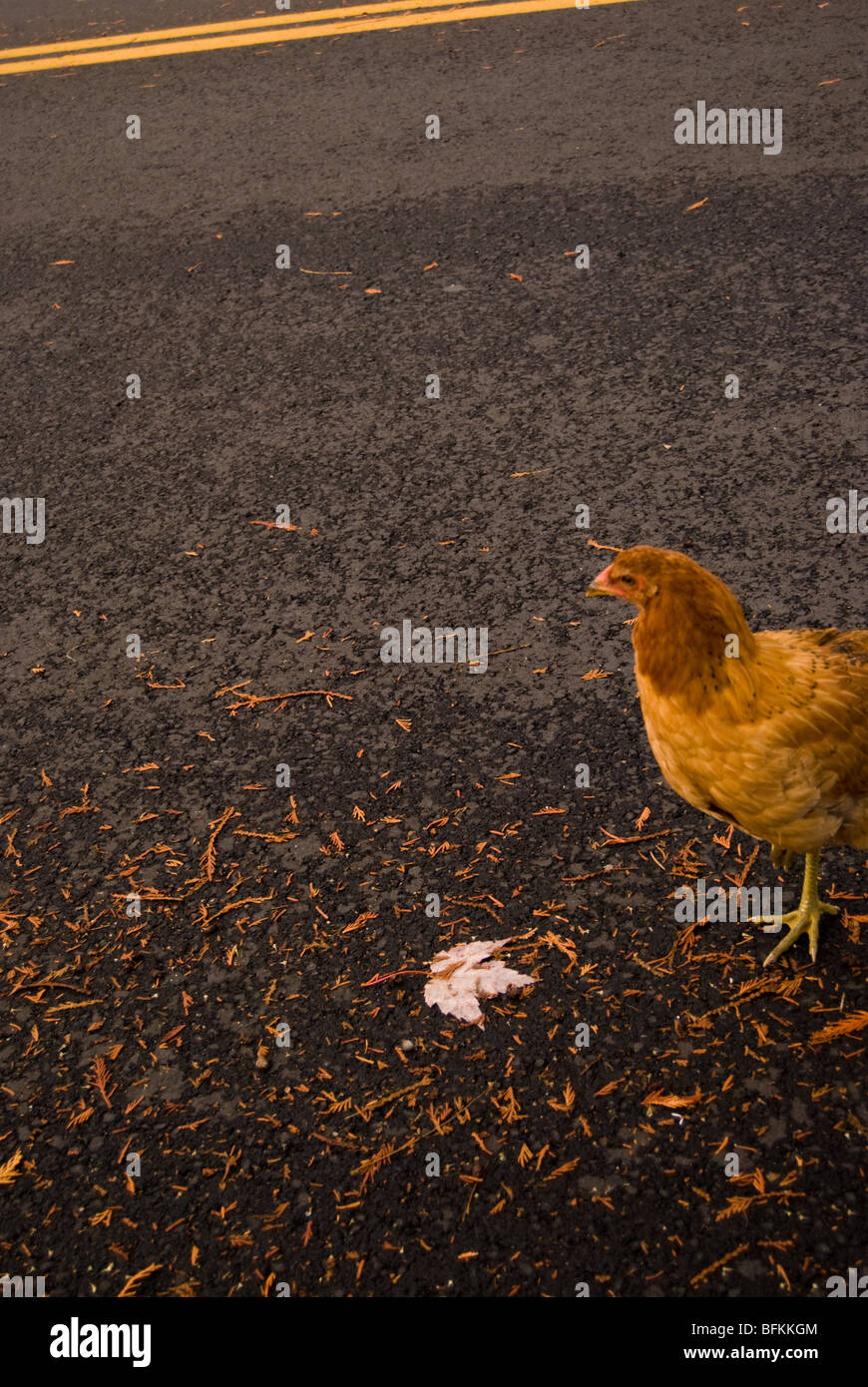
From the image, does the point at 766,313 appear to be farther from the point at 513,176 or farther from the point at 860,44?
the point at 860,44

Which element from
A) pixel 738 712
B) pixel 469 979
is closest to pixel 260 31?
pixel 738 712

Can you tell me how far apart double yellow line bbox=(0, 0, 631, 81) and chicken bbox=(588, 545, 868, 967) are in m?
7.58

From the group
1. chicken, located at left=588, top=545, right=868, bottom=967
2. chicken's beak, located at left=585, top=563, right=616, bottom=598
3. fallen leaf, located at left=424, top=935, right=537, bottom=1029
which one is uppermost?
chicken's beak, located at left=585, top=563, right=616, bottom=598

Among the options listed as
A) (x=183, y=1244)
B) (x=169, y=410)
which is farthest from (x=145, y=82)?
(x=183, y=1244)

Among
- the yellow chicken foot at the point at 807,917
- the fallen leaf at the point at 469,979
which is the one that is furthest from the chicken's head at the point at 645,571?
the fallen leaf at the point at 469,979

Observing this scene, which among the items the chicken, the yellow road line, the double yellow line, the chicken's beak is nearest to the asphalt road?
the chicken

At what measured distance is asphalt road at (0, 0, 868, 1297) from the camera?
254 centimetres

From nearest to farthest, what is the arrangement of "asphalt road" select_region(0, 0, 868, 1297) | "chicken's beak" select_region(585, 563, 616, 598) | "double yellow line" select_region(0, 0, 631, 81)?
"asphalt road" select_region(0, 0, 868, 1297), "chicken's beak" select_region(585, 563, 616, 598), "double yellow line" select_region(0, 0, 631, 81)

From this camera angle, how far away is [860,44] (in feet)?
24.2

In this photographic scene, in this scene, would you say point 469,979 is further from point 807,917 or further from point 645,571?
point 645,571

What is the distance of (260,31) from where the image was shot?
905 cm

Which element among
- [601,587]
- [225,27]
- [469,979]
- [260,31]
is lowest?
[469,979]

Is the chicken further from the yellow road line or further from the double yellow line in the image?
the yellow road line

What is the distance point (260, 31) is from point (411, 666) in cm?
755
